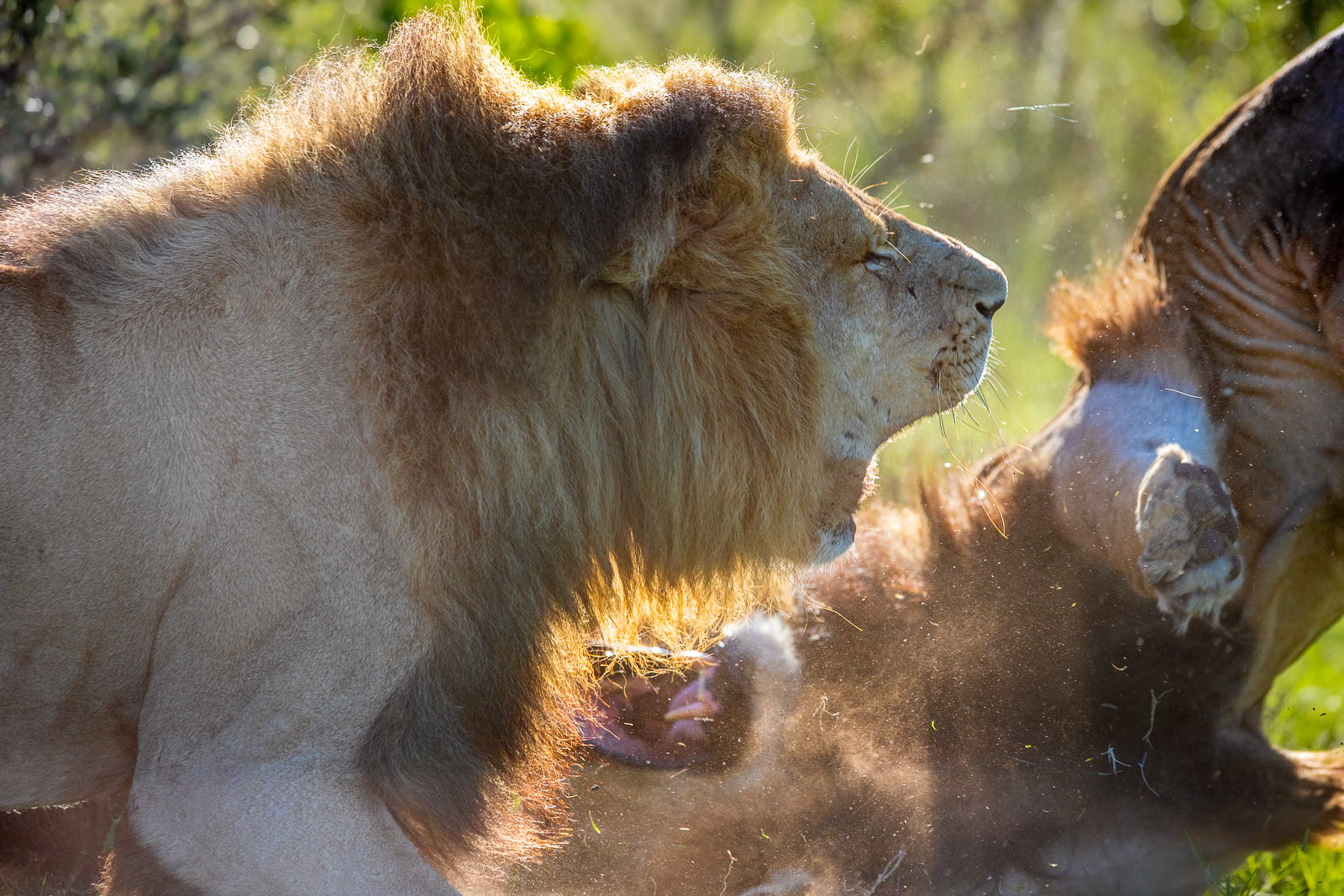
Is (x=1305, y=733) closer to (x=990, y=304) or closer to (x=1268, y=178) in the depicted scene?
(x=1268, y=178)

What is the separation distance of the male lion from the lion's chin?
43 millimetres

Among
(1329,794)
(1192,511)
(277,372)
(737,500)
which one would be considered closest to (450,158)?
(277,372)

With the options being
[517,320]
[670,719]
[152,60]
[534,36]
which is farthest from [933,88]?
[517,320]

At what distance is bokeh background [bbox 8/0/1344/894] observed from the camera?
4.72 meters

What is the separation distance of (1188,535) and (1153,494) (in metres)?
0.12

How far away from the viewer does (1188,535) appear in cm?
264

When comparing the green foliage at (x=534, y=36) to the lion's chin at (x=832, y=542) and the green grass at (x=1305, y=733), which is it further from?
the green grass at (x=1305, y=733)

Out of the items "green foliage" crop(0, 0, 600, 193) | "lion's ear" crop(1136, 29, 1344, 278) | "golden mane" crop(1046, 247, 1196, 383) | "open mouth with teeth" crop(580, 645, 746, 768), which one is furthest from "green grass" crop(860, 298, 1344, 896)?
"green foliage" crop(0, 0, 600, 193)

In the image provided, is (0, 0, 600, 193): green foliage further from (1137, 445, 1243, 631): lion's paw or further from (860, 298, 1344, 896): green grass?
(1137, 445, 1243, 631): lion's paw

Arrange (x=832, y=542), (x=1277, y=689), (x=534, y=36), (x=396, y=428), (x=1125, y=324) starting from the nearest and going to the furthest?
1. (x=396, y=428)
2. (x=832, y=542)
3. (x=1125, y=324)
4. (x=1277, y=689)
5. (x=534, y=36)

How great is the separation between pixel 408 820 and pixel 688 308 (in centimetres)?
115

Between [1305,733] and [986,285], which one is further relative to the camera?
[1305,733]

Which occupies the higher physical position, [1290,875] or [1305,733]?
[1290,875]

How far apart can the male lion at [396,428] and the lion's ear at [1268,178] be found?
1.04 meters
